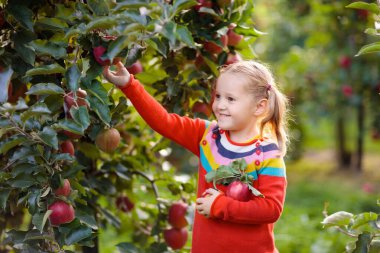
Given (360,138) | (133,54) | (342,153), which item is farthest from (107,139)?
(342,153)

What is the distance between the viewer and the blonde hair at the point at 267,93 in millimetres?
1600

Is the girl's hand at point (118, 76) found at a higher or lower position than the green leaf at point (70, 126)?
higher

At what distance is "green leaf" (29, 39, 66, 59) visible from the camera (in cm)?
139

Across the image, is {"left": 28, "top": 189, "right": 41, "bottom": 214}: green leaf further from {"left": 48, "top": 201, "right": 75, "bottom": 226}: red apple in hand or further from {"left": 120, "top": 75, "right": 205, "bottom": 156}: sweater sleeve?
{"left": 120, "top": 75, "right": 205, "bottom": 156}: sweater sleeve

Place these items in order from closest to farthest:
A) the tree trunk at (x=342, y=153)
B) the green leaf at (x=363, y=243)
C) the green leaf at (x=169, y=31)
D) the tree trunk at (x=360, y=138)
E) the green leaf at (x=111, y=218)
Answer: the green leaf at (x=169, y=31), the green leaf at (x=363, y=243), the green leaf at (x=111, y=218), the tree trunk at (x=360, y=138), the tree trunk at (x=342, y=153)

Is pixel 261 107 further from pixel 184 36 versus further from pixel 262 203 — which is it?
pixel 184 36

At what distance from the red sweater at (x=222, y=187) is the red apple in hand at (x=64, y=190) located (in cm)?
25

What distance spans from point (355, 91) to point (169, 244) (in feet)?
11.6

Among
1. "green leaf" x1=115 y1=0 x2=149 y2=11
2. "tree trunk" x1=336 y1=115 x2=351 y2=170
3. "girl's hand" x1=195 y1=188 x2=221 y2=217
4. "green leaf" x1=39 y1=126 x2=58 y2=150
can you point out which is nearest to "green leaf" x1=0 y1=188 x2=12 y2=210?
"green leaf" x1=39 y1=126 x2=58 y2=150

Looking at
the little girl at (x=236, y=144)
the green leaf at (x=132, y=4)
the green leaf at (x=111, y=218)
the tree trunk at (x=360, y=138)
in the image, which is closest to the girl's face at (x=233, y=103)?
the little girl at (x=236, y=144)

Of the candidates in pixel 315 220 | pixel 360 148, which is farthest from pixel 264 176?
pixel 360 148

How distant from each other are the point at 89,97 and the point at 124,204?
95cm

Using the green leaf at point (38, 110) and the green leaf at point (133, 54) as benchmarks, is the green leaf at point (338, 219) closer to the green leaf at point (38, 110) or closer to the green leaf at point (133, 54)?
the green leaf at point (133, 54)

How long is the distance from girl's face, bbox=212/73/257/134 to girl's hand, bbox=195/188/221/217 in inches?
6.2
